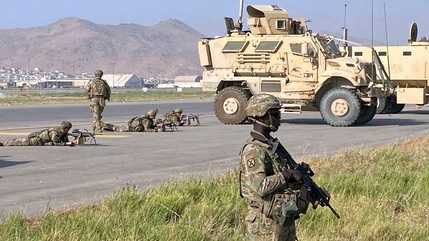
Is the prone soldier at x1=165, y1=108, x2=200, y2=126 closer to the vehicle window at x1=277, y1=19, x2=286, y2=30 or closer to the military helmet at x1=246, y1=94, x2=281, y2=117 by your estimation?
the vehicle window at x1=277, y1=19, x2=286, y2=30

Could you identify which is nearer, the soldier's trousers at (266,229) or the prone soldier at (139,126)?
the soldier's trousers at (266,229)

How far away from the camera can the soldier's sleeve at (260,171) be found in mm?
5383

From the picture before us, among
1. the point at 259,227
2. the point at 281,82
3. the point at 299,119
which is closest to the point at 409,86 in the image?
the point at 299,119

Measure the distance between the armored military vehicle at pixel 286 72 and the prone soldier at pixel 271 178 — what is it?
18472 millimetres

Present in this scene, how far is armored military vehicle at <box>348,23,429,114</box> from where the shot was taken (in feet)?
90.4

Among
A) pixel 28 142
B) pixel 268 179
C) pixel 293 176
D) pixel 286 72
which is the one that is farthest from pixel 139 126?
pixel 293 176

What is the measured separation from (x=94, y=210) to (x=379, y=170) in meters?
5.21

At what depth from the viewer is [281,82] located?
2452cm

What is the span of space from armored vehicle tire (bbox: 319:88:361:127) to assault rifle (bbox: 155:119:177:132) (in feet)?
14.6

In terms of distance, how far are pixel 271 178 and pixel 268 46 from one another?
19.6m

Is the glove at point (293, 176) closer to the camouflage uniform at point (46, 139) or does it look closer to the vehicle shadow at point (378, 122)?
the camouflage uniform at point (46, 139)

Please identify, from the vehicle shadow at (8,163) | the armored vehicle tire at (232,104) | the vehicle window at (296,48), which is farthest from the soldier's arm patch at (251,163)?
the armored vehicle tire at (232,104)

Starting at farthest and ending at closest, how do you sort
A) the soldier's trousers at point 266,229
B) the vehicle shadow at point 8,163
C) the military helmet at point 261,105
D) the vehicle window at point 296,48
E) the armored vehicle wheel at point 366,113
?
the armored vehicle wheel at point 366,113, the vehicle window at point 296,48, the vehicle shadow at point 8,163, the soldier's trousers at point 266,229, the military helmet at point 261,105

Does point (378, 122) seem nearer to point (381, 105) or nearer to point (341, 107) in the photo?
point (341, 107)
